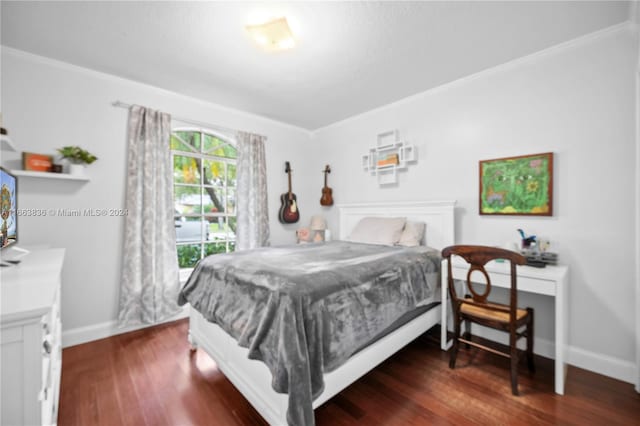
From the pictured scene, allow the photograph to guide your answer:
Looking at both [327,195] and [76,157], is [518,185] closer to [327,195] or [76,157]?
[327,195]

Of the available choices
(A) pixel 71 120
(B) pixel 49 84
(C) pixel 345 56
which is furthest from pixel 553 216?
(B) pixel 49 84

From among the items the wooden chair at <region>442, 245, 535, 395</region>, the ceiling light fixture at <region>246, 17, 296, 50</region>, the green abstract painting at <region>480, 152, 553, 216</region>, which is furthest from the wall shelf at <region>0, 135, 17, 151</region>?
the green abstract painting at <region>480, 152, 553, 216</region>

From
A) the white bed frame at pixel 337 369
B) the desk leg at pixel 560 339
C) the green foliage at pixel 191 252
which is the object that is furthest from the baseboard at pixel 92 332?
the desk leg at pixel 560 339

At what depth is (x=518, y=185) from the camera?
232 cm

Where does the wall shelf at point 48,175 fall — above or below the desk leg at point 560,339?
above

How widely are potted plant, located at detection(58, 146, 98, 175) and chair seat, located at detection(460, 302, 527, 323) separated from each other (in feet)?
10.8

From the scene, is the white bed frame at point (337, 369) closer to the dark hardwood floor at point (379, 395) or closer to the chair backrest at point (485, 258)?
the dark hardwood floor at point (379, 395)

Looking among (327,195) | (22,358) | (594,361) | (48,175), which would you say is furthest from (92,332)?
(594,361)

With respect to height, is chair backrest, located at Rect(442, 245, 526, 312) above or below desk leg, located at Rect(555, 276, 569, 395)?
above

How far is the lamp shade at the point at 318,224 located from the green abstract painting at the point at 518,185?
2040mm

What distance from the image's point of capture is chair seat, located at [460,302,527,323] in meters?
1.81

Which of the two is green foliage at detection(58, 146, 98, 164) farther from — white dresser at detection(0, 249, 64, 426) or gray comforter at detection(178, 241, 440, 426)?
white dresser at detection(0, 249, 64, 426)

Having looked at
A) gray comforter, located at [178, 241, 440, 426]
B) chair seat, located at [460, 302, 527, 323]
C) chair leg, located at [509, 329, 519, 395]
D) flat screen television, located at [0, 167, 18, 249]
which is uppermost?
flat screen television, located at [0, 167, 18, 249]

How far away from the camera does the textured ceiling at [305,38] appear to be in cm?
175
